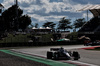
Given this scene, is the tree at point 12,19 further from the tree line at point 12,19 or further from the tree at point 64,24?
the tree at point 64,24

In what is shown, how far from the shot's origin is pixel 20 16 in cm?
7794

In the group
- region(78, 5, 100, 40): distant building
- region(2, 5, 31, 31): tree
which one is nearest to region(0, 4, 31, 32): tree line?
region(2, 5, 31, 31): tree

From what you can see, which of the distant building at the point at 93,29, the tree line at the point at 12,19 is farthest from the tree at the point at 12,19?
the distant building at the point at 93,29

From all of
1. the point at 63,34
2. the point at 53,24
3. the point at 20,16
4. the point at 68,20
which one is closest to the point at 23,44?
the point at 63,34

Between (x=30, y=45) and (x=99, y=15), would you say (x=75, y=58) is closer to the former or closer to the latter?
(x=30, y=45)

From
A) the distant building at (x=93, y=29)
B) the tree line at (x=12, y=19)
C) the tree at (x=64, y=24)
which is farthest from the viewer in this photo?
the tree at (x=64, y=24)

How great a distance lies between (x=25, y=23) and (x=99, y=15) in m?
26.3

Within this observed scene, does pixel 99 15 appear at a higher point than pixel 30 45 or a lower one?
higher

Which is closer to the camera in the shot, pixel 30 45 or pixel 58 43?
pixel 30 45

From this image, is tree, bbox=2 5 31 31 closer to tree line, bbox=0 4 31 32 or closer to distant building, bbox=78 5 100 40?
tree line, bbox=0 4 31 32

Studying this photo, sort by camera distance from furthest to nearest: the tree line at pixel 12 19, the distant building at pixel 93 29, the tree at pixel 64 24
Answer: the tree at pixel 64 24
the tree line at pixel 12 19
the distant building at pixel 93 29

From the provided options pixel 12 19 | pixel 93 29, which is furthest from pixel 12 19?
pixel 93 29

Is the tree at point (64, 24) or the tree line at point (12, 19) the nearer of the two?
the tree line at point (12, 19)

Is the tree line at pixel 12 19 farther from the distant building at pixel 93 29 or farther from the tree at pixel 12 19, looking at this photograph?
the distant building at pixel 93 29
